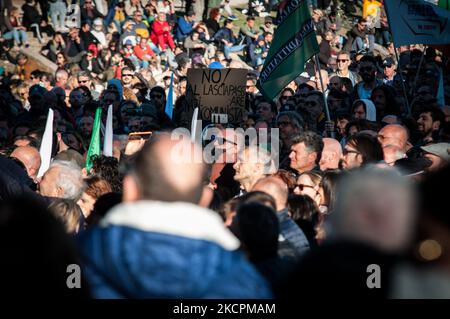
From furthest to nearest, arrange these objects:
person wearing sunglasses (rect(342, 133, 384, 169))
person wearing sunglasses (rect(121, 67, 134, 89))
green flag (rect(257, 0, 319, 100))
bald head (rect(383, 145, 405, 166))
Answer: person wearing sunglasses (rect(121, 67, 134, 89)) < green flag (rect(257, 0, 319, 100)) < bald head (rect(383, 145, 405, 166)) < person wearing sunglasses (rect(342, 133, 384, 169))

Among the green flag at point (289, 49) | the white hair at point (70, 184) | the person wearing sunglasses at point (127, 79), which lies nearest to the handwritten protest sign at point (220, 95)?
the green flag at point (289, 49)

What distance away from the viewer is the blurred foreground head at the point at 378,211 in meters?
2.70

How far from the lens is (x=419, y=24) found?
996 centimetres

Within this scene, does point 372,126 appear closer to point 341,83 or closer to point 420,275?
point 341,83

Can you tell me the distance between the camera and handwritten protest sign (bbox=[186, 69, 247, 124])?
9820mm

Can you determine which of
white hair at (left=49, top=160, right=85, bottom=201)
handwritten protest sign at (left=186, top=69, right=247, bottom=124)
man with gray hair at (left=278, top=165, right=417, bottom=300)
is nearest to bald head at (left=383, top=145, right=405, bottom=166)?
white hair at (left=49, top=160, right=85, bottom=201)

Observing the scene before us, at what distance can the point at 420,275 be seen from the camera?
2.72m

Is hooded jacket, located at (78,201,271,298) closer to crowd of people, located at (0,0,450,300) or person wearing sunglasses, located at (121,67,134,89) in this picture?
crowd of people, located at (0,0,450,300)

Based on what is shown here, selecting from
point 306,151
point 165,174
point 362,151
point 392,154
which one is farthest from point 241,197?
point 306,151

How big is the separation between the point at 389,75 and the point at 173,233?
11086 mm

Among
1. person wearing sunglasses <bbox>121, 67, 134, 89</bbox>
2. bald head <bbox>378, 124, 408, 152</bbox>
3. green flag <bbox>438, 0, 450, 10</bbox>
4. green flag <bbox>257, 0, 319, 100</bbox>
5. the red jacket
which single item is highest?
the red jacket

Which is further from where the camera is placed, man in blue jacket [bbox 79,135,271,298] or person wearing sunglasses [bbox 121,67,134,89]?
person wearing sunglasses [bbox 121,67,134,89]

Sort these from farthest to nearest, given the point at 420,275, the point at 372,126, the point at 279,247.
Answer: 1. the point at 372,126
2. the point at 279,247
3. the point at 420,275

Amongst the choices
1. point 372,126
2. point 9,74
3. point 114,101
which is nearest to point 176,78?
point 114,101
